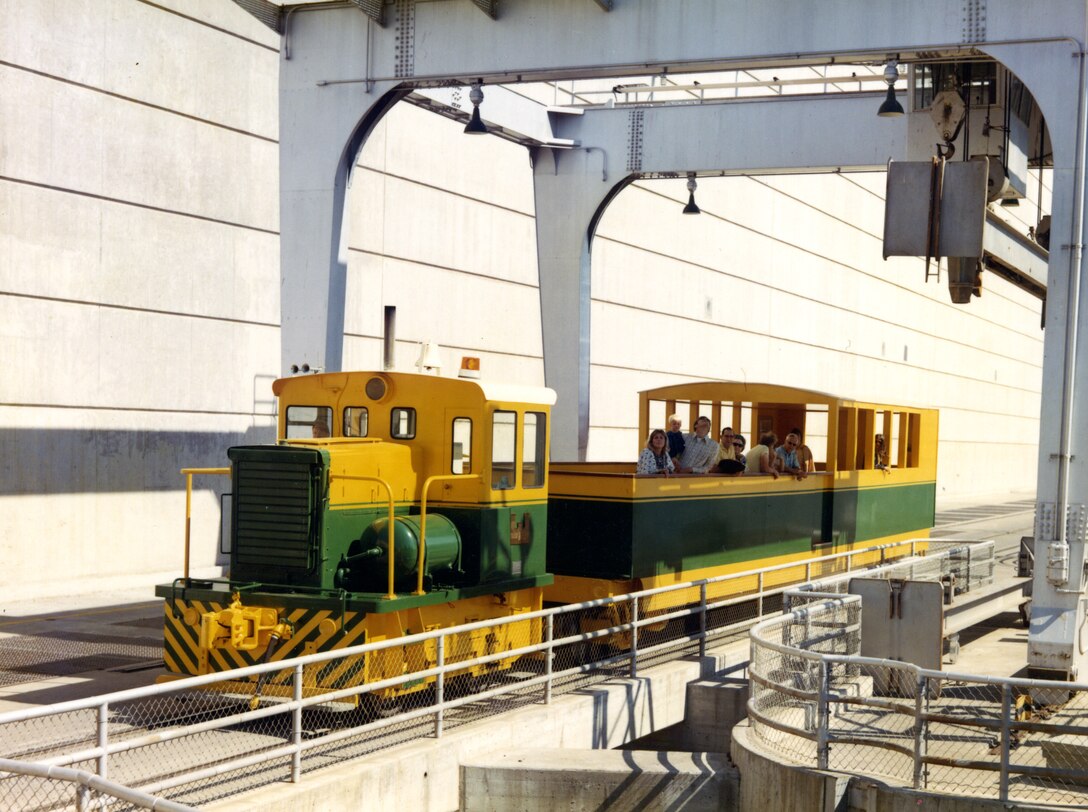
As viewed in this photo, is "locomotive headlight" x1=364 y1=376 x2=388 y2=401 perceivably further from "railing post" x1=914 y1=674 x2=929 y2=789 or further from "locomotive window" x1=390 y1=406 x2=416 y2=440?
"railing post" x1=914 y1=674 x2=929 y2=789

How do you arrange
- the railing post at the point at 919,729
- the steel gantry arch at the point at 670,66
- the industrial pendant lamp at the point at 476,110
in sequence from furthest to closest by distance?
the industrial pendant lamp at the point at 476,110 → the steel gantry arch at the point at 670,66 → the railing post at the point at 919,729

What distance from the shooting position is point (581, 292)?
978 inches

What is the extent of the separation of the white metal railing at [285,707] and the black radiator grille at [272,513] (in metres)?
1.00

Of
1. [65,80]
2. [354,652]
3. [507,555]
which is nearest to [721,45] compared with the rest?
Answer: [507,555]

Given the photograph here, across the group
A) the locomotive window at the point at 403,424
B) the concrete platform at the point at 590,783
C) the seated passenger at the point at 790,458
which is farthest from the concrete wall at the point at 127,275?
the concrete platform at the point at 590,783

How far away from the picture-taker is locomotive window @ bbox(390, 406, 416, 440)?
12523mm

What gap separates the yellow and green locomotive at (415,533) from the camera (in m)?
11.0

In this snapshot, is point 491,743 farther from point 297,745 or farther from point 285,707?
point 285,707

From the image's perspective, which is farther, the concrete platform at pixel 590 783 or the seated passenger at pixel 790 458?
the seated passenger at pixel 790 458

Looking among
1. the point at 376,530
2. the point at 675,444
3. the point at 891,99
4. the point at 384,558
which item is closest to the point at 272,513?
the point at 376,530

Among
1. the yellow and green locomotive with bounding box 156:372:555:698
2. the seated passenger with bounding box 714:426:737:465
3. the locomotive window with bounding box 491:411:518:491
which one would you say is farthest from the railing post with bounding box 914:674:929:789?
the seated passenger with bounding box 714:426:737:465

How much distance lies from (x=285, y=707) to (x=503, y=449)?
454 centimetres

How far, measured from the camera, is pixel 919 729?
9492 millimetres

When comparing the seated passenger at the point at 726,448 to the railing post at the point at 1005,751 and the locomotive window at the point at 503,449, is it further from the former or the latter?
the railing post at the point at 1005,751
